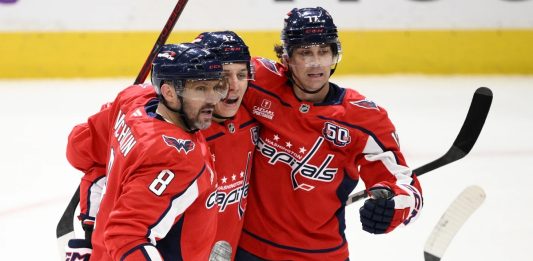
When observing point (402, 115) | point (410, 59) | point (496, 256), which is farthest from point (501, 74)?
point (496, 256)

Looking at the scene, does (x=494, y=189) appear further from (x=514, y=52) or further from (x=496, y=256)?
(x=514, y=52)

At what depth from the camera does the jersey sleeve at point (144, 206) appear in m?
1.97

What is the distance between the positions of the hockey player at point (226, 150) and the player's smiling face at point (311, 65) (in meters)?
0.18

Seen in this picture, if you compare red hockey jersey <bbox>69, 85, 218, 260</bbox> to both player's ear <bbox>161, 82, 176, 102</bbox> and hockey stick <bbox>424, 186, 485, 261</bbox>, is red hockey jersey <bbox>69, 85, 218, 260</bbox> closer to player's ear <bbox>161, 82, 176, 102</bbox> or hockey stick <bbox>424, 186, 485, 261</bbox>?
player's ear <bbox>161, 82, 176, 102</bbox>

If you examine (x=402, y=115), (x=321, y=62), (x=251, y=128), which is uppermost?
(x=321, y=62)

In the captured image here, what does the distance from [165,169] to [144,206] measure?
0.09 m

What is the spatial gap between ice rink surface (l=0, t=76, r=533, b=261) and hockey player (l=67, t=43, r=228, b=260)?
187 centimetres

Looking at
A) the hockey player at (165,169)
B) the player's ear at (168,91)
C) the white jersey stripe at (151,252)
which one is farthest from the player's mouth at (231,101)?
the white jersey stripe at (151,252)

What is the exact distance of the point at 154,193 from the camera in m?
1.98

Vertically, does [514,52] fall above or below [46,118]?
above

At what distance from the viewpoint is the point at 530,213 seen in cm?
437

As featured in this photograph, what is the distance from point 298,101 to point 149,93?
0.48 m

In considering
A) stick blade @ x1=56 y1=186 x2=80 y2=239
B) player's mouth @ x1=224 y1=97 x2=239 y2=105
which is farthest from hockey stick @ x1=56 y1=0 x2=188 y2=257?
player's mouth @ x1=224 y1=97 x2=239 y2=105

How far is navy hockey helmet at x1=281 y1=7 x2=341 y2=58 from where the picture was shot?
8.54 ft
